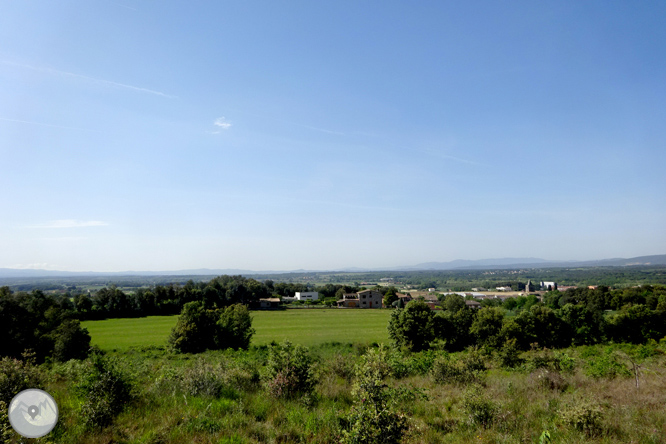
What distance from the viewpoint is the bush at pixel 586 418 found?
6.44m

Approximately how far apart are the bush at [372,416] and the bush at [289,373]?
3.36m

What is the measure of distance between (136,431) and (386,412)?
469cm

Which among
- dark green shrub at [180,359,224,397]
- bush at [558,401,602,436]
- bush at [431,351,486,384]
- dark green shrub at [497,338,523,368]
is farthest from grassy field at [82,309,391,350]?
bush at [558,401,602,436]

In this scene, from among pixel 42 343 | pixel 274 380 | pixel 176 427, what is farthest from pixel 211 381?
pixel 42 343

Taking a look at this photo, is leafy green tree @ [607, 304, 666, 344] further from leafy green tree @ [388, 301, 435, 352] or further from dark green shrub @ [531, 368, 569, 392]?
dark green shrub @ [531, 368, 569, 392]

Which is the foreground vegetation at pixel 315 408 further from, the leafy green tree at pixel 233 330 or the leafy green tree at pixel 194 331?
the leafy green tree at pixel 233 330

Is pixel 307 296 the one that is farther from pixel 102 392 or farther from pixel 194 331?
pixel 102 392

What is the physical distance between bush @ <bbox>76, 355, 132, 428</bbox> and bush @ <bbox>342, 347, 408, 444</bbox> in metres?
4.81

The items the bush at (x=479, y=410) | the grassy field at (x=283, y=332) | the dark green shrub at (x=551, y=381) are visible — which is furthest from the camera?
the grassy field at (x=283, y=332)

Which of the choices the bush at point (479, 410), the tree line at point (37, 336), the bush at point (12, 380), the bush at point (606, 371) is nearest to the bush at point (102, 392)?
the bush at point (12, 380)

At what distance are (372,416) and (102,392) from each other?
562 cm

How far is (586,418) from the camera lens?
6477 millimetres

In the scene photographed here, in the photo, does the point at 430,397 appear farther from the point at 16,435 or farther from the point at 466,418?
the point at 16,435

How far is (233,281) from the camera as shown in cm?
8119
